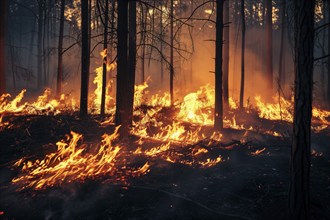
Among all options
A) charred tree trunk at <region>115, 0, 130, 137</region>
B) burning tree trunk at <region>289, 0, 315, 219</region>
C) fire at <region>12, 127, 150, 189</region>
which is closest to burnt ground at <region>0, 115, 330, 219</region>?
fire at <region>12, 127, 150, 189</region>

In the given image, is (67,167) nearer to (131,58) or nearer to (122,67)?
(122,67)

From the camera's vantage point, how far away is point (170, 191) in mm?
6742

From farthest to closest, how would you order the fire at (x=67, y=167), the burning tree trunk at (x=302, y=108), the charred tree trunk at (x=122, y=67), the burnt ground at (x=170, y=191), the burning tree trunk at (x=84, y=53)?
1. the burning tree trunk at (x=84, y=53)
2. the charred tree trunk at (x=122, y=67)
3. the fire at (x=67, y=167)
4. the burnt ground at (x=170, y=191)
5. the burning tree trunk at (x=302, y=108)

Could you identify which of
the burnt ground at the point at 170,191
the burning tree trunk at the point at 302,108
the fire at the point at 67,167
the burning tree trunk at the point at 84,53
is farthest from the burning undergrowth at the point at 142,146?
the burning tree trunk at the point at 302,108

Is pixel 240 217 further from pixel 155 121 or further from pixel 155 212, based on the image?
pixel 155 121

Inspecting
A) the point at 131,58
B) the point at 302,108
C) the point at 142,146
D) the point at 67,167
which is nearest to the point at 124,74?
the point at 131,58

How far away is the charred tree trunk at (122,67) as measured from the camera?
9820 mm

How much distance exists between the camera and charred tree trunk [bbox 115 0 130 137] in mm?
9820

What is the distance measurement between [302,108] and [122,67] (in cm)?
653

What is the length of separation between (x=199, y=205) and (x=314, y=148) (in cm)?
681

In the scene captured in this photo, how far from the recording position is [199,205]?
6055mm

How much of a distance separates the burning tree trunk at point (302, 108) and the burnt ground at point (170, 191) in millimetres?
518

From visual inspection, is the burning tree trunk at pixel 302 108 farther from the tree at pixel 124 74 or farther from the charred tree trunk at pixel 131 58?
the charred tree trunk at pixel 131 58

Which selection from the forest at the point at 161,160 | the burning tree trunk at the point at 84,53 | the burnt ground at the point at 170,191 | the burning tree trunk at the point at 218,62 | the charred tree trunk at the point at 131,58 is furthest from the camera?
the burning tree trunk at the point at 84,53
